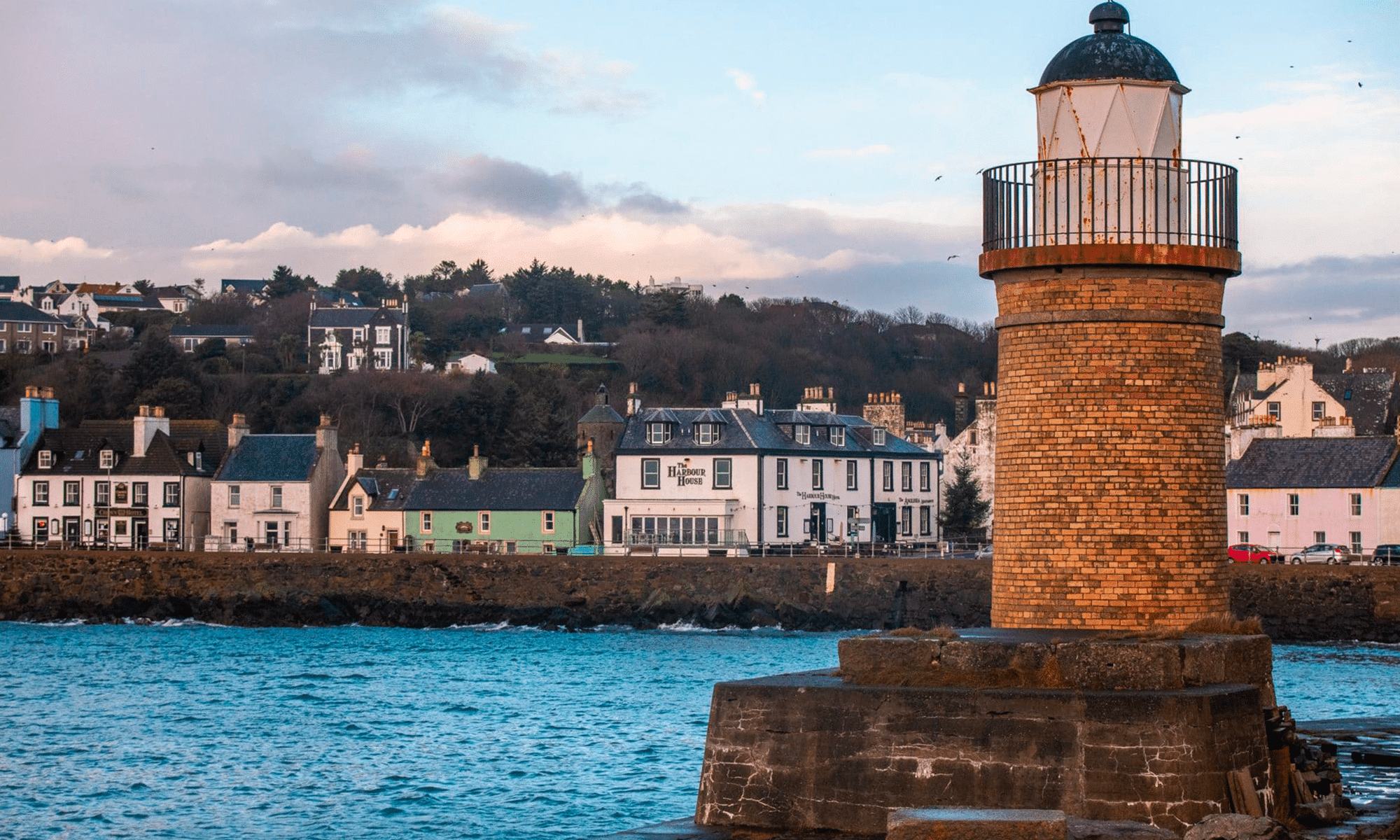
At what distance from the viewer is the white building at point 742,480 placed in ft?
194

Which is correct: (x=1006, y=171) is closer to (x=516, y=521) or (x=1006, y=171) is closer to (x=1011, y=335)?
(x=1011, y=335)

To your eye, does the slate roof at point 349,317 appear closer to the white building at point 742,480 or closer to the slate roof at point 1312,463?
the white building at point 742,480

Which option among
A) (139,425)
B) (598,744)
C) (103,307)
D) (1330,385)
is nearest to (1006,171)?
(598,744)

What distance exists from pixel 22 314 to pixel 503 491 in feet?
306

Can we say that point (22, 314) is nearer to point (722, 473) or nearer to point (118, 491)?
point (118, 491)

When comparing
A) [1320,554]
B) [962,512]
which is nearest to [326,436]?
[962,512]

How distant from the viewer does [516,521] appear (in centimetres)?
6078

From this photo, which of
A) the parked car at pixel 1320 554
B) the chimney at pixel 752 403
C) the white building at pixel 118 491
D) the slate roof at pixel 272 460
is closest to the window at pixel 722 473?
the chimney at pixel 752 403

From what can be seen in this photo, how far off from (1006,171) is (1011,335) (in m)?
1.50

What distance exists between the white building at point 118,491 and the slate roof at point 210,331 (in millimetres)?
66658

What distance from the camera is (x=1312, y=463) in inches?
2163

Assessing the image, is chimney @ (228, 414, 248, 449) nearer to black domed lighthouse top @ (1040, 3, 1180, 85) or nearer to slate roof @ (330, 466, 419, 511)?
slate roof @ (330, 466, 419, 511)

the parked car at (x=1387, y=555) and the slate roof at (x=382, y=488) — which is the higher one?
the slate roof at (x=382, y=488)

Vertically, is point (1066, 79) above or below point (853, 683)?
above
